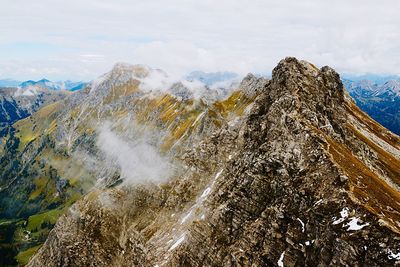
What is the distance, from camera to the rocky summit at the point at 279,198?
48.9 m

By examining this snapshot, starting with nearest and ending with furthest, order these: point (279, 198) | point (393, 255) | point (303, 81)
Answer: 1. point (393, 255)
2. point (279, 198)
3. point (303, 81)

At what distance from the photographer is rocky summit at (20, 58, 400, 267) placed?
160ft

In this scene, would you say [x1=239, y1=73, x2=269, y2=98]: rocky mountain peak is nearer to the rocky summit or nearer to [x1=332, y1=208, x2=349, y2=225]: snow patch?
the rocky summit

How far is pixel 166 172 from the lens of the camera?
146000 mm

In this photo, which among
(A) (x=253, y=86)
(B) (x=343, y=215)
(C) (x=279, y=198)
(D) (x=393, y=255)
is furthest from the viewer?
(A) (x=253, y=86)

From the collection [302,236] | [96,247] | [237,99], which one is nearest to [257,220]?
[302,236]

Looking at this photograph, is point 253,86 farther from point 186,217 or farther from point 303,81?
point 186,217

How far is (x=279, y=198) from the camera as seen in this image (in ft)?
205

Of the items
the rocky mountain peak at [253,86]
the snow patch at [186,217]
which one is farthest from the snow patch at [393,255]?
the rocky mountain peak at [253,86]

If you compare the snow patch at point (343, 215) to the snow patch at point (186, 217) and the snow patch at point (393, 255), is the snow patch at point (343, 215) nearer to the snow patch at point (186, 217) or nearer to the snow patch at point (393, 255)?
the snow patch at point (393, 255)

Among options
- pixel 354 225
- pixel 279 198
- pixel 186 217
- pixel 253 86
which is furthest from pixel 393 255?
pixel 253 86

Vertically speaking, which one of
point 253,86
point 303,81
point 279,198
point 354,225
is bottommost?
point 253,86

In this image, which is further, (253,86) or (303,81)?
(253,86)

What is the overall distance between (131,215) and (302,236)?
3822 inches
